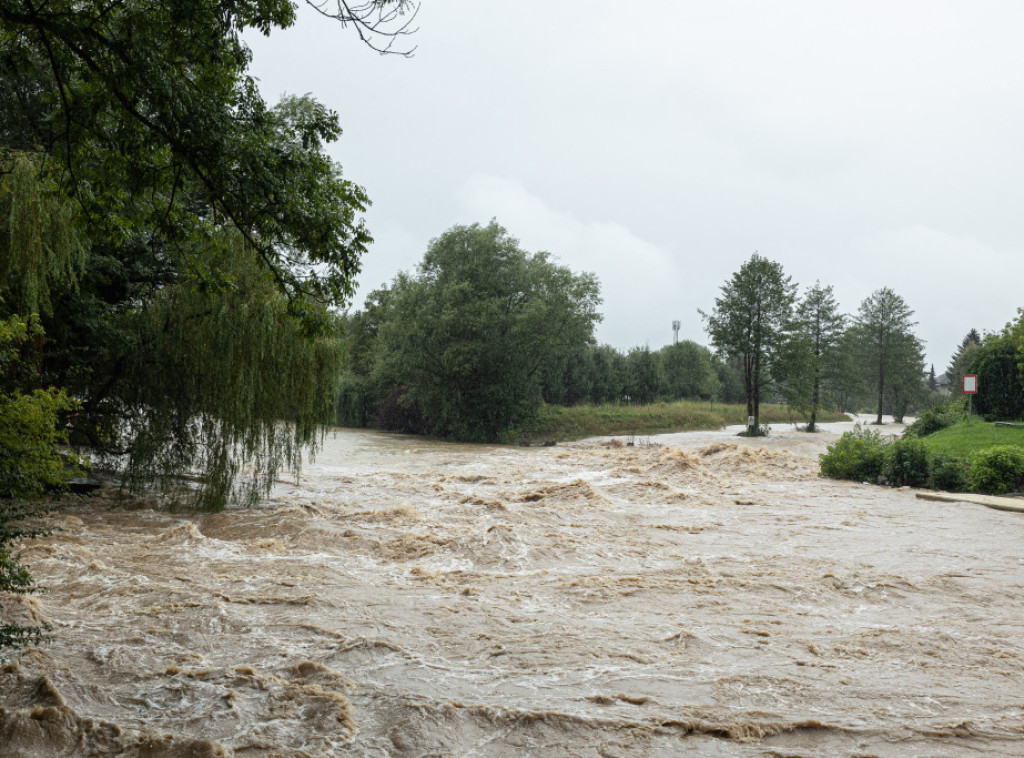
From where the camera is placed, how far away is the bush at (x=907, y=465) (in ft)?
62.2

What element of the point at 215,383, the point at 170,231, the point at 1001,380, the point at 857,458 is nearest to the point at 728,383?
the point at 1001,380

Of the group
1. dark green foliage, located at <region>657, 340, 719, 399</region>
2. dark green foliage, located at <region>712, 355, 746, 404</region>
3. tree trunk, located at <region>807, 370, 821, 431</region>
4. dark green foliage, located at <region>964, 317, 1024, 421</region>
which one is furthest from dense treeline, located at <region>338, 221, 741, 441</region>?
dark green foliage, located at <region>712, 355, 746, 404</region>

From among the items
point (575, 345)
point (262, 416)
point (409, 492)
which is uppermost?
point (575, 345)

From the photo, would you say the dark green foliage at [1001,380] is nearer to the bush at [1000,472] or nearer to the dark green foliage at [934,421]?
the dark green foliage at [934,421]

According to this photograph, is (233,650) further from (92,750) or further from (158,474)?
(158,474)

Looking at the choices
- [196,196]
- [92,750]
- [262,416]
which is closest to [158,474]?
[262,416]

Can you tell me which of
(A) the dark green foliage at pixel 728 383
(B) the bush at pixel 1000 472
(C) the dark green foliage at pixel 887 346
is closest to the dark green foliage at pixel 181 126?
(B) the bush at pixel 1000 472

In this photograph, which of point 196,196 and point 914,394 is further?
point 914,394

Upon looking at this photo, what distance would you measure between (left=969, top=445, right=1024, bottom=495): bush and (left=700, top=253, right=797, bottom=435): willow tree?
98.0 feet

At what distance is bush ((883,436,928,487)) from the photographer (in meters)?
19.0

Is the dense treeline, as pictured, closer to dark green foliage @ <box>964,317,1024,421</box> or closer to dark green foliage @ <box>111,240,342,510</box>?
dark green foliage @ <box>964,317,1024,421</box>

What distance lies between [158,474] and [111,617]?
6.65m

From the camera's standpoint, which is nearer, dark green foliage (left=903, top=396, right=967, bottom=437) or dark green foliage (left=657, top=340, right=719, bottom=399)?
dark green foliage (left=903, top=396, right=967, bottom=437)

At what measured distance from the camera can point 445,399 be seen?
4053cm
